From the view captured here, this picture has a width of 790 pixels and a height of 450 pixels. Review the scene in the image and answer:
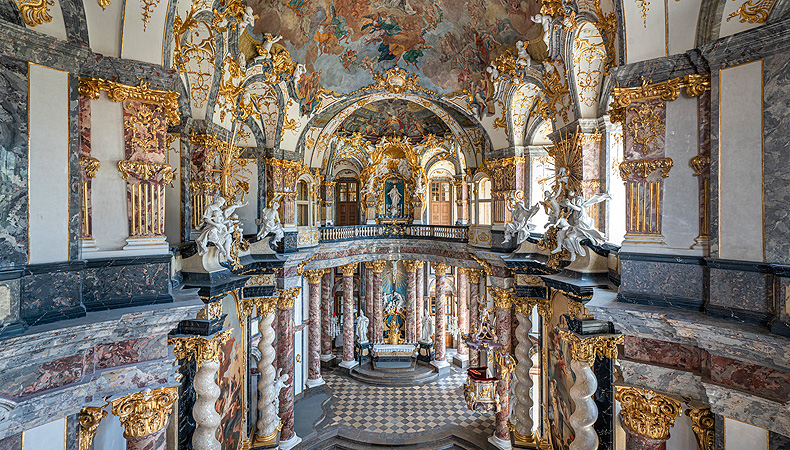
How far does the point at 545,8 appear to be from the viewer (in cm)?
927

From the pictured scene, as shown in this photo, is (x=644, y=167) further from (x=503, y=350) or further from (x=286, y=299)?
(x=286, y=299)

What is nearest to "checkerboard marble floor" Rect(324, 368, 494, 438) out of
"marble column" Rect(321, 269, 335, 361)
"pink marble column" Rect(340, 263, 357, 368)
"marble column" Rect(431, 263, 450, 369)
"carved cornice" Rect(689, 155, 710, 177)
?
"marble column" Rect(431, 263, 450, 369)

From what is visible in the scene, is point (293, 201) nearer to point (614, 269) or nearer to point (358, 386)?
point (358, 386)

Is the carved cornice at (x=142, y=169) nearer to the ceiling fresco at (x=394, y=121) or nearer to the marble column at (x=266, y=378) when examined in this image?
the marble column at (x=266, y=378)

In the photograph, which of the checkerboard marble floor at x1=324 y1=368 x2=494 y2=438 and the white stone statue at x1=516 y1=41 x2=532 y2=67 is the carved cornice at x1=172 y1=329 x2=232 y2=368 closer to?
the checkerboard marble floor at x1=324 y1=368 x2=494 y2=438

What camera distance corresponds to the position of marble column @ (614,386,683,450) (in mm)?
5426

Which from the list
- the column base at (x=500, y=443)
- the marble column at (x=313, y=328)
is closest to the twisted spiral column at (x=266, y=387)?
the marble column at (x=313, y=328)

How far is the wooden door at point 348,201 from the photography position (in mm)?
29969

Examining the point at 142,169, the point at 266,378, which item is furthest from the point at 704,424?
the point at 266,378

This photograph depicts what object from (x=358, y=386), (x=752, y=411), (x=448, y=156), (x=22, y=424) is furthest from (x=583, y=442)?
(x=448, y=156)

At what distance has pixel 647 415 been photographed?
218 inches

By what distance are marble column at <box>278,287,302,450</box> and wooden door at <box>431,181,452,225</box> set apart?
1873cm

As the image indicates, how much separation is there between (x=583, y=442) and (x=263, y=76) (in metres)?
13.2

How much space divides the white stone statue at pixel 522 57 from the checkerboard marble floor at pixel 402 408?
13.4 metres
